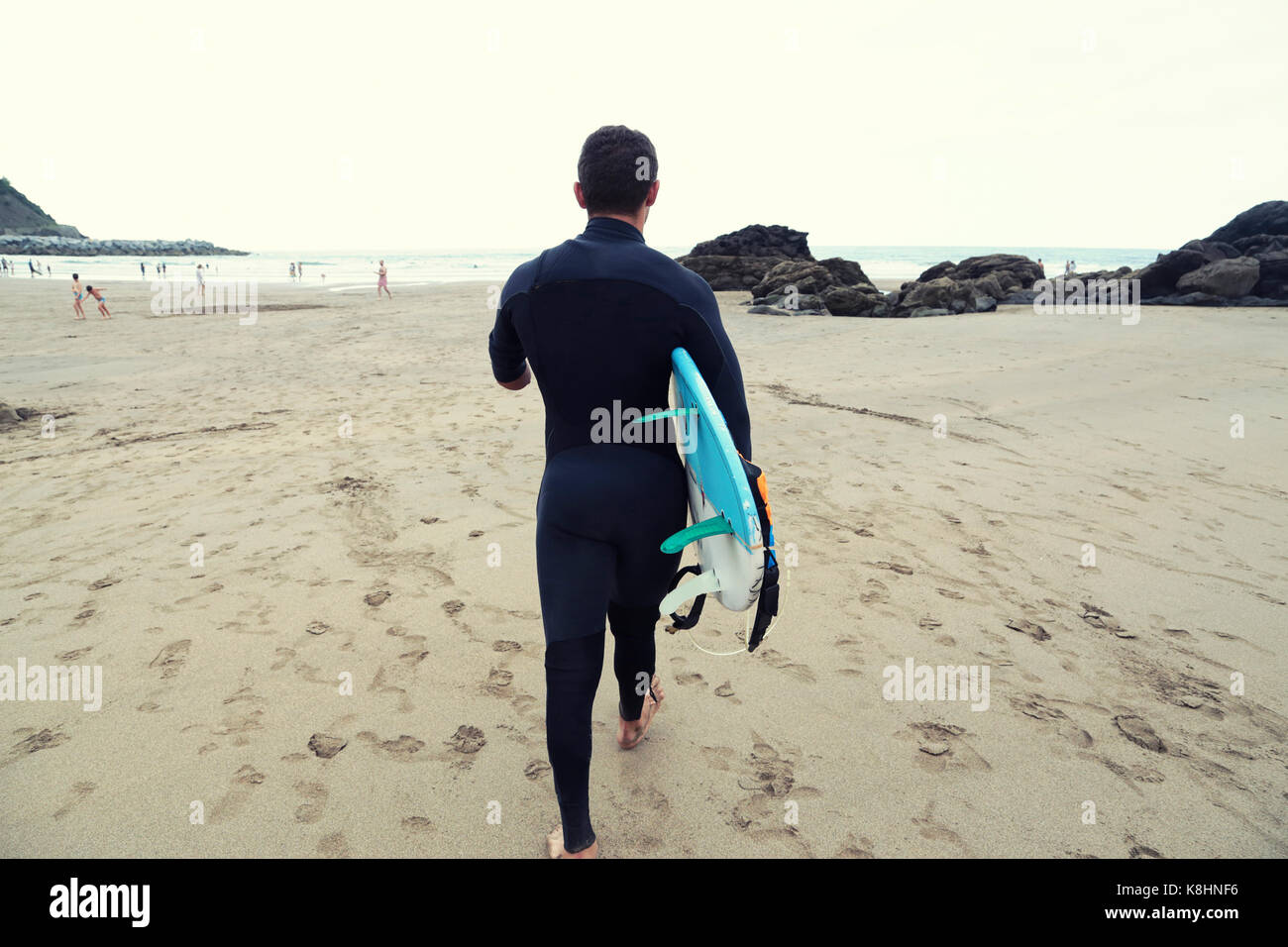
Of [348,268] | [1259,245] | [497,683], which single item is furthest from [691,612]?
[348,268]

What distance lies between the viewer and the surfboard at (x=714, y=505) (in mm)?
1527

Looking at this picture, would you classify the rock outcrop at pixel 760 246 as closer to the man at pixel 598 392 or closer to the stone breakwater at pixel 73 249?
the man at pixel 598 392

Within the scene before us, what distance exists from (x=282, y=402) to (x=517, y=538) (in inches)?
222

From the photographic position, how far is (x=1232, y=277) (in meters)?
17.6

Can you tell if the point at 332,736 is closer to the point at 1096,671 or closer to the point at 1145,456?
the point at 1096,671

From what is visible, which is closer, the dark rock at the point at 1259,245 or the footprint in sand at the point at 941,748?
the footprint in sand at the point at 941,748

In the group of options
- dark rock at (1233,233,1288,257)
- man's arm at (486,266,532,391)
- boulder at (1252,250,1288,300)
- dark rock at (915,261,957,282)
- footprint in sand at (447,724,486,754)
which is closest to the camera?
man's arm at (486,266,532,391)

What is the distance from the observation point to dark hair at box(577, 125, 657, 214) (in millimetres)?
1716

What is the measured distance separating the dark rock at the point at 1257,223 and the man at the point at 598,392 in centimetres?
3155

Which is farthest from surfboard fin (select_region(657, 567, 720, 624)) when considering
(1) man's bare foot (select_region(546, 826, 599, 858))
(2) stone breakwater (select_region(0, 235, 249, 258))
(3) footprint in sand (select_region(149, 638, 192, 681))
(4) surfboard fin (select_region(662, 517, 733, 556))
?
(2) stone breakwater (select_region(0, 235, 249, 258))

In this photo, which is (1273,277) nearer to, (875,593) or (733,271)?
(733,271)

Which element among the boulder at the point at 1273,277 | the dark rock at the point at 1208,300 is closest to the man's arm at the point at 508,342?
the dark rock at the point at 1208,300

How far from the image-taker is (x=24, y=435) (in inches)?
262

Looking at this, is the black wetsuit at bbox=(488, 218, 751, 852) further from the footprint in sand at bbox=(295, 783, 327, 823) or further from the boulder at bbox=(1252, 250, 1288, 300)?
the boulder at bbox=(1252, 250, 1288, 300)
